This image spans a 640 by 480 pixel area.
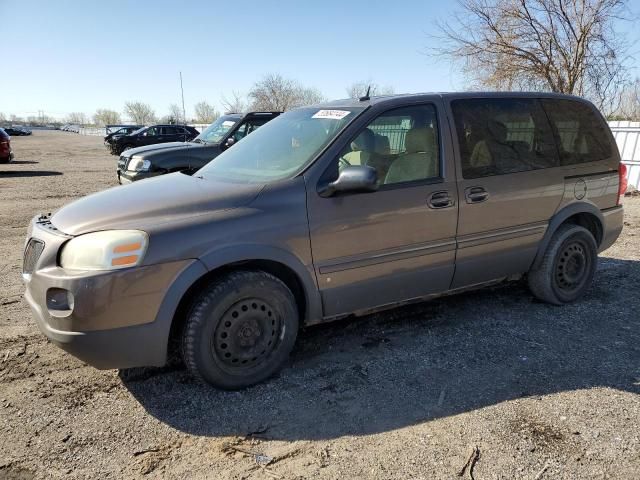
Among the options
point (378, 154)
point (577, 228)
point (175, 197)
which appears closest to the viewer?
point (175, 197)

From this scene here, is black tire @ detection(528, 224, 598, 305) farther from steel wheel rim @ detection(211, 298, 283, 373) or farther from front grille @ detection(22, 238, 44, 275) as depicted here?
front grille @ detection(22, 238, 44, 275)

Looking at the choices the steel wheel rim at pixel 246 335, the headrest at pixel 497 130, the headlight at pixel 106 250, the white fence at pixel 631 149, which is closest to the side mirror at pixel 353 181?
the steel wheel rim at pixel 246 335

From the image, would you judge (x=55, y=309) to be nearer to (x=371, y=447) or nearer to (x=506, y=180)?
(x=371, y=447)

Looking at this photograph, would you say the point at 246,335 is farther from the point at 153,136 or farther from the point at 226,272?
the point at 153,136

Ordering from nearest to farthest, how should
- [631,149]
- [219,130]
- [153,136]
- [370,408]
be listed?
[370,408], [219,130], [631,149], [153,136]

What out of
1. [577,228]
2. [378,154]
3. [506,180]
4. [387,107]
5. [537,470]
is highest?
[387,107]

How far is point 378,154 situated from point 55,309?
2.31m

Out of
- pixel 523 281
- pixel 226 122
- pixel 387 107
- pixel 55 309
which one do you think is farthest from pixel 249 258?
pixel 226 122

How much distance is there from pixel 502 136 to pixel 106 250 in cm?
315

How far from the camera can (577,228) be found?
4531mm

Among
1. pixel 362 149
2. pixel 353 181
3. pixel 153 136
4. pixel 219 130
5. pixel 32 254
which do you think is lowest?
pixel 32 254

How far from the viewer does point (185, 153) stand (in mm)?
9086

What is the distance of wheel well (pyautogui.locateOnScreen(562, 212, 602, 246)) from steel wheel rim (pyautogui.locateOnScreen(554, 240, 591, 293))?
218 millimetres

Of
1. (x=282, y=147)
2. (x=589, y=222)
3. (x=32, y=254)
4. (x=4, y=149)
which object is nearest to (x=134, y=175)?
(x=282, y=147)
